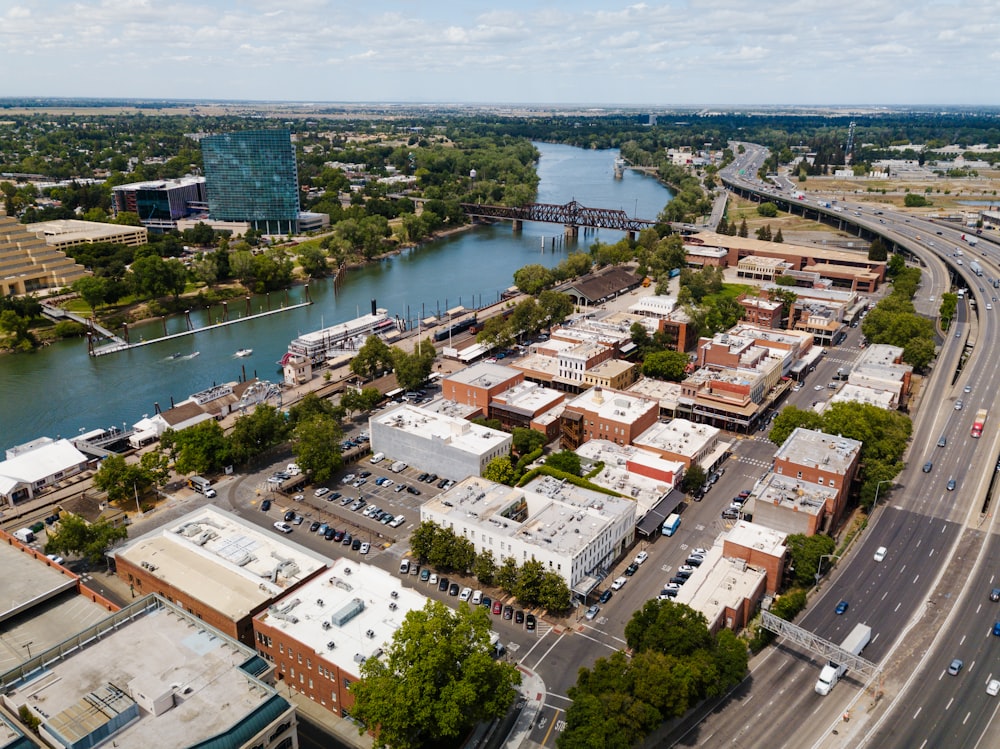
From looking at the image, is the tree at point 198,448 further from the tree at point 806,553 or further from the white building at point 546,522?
the tree at point 806,553

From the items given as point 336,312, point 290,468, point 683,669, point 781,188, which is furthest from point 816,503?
point 781,188

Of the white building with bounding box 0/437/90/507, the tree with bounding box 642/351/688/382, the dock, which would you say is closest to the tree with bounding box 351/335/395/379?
the white building with bounding box 0/437/90/507

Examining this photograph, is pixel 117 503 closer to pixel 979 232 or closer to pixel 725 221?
pixel 725 221

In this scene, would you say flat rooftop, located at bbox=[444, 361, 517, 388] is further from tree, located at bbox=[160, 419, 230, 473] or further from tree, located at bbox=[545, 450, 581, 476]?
tree, located at bbox=[160, 419, 230, 473]

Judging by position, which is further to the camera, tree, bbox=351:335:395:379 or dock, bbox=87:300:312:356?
dock, bbox=87:300:312:356

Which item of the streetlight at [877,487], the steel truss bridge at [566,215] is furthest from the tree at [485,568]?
the steel truss bridge at [566,215]

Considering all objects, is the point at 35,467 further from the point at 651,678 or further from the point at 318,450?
the point at 651,678
